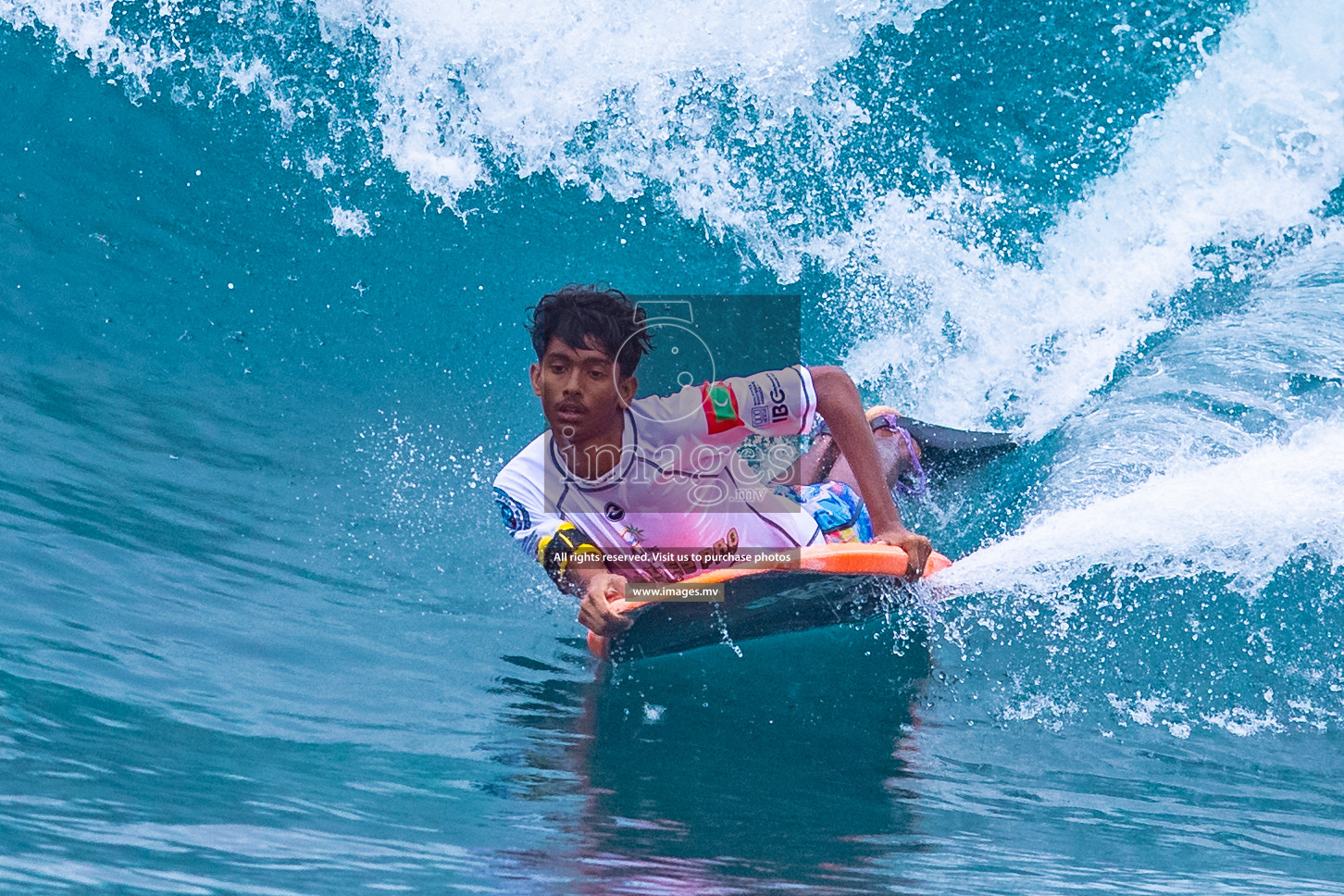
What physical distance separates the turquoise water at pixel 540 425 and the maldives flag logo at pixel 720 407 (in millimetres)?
854

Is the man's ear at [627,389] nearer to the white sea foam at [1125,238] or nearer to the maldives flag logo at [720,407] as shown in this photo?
the maldives flag logo at [720,407]

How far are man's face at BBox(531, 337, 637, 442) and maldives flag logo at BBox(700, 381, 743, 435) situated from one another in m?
0.30

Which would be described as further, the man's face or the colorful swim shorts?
the colorful swim shorts

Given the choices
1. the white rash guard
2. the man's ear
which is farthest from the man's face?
the white rash guard

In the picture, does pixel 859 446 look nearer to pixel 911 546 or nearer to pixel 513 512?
pixel 911 546

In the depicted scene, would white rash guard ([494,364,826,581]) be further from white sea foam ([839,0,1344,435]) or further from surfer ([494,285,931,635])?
white sea foam ([839,0,1344,435])

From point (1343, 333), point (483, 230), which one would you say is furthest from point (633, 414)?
point (1343, 333)

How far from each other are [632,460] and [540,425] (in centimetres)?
225

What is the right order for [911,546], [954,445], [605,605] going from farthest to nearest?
1. [954,445]
2. [911,546]
3. [605,605]

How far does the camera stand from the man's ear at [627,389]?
12.8 feet

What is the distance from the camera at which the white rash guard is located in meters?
3.95

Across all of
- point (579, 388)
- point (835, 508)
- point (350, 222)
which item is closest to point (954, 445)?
point (835, 508)

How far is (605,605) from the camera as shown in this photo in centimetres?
370

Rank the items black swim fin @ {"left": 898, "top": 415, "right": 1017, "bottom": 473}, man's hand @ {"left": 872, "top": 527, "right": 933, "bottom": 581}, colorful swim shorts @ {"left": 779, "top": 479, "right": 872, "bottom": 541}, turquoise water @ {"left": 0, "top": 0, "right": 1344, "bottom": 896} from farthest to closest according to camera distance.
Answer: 1. black swim fin @ {"left": 898, "top": 415, "right": 1017, "bottom": 473}
2. colorful swim shorts @ {"left": 779, "top": 479, "right": 872, "bottom": 541}
3. man's hand @ {"left": 872, "top": 527, "right": 933, "bottom": 581}
4. turquoise water @ {"left": 0, "top": 0, "right": 1344, "bottom": 896}
